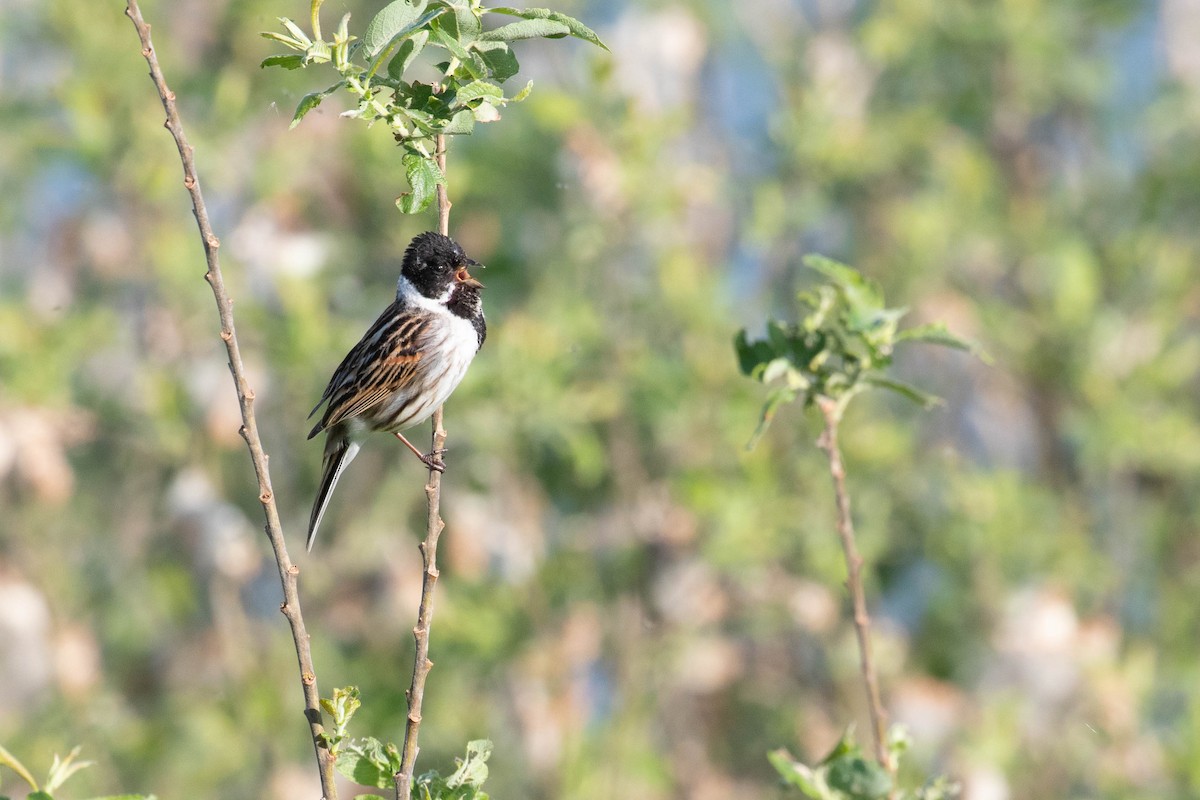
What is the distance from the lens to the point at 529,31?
7.20ft

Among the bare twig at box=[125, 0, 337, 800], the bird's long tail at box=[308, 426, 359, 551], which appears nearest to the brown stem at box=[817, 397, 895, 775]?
the bare twig at box=[125, 0, 337, 800]

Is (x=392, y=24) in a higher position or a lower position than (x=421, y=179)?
higher

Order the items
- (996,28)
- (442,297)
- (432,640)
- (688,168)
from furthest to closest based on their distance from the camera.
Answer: (996,28)
(688,168)
(432,640)
(442,297)

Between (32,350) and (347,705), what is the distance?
430 centimetres

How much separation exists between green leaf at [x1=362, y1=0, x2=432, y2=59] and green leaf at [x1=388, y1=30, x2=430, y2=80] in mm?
41

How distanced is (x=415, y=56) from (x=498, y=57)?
12cm

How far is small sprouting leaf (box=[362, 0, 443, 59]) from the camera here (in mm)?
2145

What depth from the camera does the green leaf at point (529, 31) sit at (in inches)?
85.7

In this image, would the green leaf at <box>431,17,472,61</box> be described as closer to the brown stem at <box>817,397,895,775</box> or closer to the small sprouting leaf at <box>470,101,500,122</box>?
the small sprouting leaf at <box>470,101,500,122</box>

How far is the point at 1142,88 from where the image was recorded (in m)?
8.08

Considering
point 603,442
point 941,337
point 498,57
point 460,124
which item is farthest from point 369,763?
point 603,442

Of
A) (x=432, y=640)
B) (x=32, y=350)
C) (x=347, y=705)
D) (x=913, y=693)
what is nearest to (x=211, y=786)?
(x=432, y=640)

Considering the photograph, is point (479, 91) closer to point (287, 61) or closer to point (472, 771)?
point (287, 61)

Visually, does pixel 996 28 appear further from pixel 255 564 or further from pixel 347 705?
pixel 347 705
